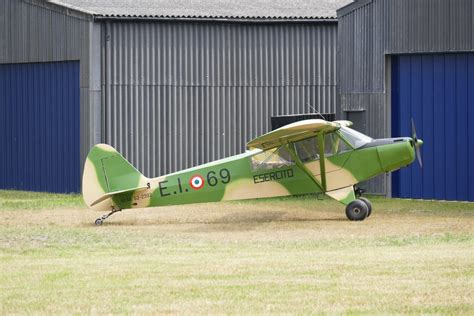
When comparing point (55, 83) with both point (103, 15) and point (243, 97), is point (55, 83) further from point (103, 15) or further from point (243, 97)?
point (243, 97)

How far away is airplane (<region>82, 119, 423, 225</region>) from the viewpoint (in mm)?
25000

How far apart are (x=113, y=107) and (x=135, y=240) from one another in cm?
1393

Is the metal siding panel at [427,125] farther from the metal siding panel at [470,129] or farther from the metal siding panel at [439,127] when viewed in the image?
the metal siding panel at [470,129]

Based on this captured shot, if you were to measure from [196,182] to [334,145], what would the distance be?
9.14 ft

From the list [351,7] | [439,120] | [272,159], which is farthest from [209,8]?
[272,159]

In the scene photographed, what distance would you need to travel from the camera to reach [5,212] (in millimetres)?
27906

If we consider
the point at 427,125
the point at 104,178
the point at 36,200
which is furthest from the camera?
the point at 36,200

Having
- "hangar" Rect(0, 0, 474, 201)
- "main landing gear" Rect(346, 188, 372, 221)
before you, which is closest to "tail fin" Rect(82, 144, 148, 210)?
"main landing gear" Rect(346, 188, 372, 221)

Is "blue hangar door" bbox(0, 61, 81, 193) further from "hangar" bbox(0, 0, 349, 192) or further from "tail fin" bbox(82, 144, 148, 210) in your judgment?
"tail fin" bbox(82, 144, 148, 210)

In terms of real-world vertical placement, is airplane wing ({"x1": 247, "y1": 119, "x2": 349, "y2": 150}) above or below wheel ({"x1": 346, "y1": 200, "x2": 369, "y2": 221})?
above

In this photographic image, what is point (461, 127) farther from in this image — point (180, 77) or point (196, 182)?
point (180, 77)

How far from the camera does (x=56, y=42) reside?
36.0 m

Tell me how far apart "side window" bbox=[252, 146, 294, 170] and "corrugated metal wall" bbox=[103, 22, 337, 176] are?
999 cm

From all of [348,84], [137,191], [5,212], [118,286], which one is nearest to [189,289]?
[118,286]
